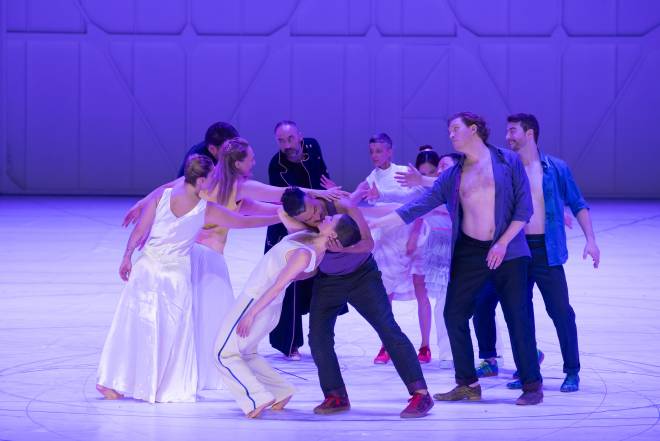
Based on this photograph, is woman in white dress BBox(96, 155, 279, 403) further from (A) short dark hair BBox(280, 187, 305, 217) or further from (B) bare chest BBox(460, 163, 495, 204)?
(B) bare chest BBox(460, 163, 495, 204)

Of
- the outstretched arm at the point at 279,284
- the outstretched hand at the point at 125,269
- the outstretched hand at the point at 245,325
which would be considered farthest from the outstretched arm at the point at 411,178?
the outstretched hand at the point at 125,269

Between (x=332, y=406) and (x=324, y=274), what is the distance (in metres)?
0.63

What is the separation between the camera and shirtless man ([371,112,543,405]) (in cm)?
505

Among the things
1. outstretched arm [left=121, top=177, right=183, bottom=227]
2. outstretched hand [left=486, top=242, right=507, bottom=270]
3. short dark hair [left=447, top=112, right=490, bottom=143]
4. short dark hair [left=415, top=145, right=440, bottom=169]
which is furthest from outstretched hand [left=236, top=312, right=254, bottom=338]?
short dark hair [left=415, top=145, right=440, bottom=169]

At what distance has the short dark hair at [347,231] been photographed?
4.70 metres

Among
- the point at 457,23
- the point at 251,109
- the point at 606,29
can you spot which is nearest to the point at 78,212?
the point at 251,109

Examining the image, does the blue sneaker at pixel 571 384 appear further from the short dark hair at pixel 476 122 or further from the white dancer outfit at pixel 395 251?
the white dancer outfit at pixel 395 251

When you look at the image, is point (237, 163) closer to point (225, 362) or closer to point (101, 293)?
point (225, 362)

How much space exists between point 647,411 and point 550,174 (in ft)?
4.45

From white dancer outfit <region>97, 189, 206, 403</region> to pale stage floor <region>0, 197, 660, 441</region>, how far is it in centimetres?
13

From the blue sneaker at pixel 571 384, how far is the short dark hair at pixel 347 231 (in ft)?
4.64

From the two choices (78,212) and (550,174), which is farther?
(78,212)

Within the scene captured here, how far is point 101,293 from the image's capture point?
8.32 meters

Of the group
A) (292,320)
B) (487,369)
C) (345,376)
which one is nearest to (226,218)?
(345,376)
